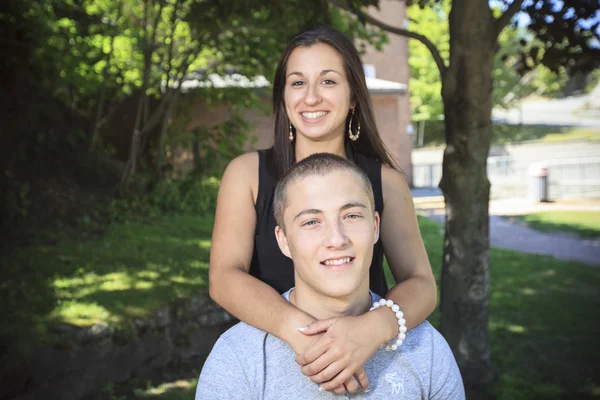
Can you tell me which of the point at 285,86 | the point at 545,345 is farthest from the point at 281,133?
the point at 545,345

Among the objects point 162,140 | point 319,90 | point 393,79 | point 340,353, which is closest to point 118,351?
point 319,90

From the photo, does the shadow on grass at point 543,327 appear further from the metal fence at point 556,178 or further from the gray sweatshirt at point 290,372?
the metal fence at point 556,178

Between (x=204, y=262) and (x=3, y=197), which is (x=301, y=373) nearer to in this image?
(x=204, y=262)

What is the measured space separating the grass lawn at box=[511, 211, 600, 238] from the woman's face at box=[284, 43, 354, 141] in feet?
35.5

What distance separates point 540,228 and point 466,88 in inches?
368

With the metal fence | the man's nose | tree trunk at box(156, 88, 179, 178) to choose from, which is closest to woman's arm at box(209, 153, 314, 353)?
the man's nose

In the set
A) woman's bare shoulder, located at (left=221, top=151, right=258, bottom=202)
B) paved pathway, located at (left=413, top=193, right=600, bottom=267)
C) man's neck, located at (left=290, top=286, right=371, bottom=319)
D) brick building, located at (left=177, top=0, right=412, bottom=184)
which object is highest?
brick building, located at (left=177, top=0, right=412, bottom=184)

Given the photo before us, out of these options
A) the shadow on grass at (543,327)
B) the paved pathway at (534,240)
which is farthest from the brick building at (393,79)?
the shadow on grass at (543,327)

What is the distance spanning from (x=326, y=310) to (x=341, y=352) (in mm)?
259

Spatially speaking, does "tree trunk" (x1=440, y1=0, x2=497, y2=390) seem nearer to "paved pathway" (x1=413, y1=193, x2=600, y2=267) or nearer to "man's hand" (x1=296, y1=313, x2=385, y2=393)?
"man's hand" (x1=296, y1=313, x2=385, y2=393)

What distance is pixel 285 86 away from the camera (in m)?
2.58

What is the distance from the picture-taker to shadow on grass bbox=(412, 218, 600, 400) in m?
4.80

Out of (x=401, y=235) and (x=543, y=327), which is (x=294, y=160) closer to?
(x=401, y=235)

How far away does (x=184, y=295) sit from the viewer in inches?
255
